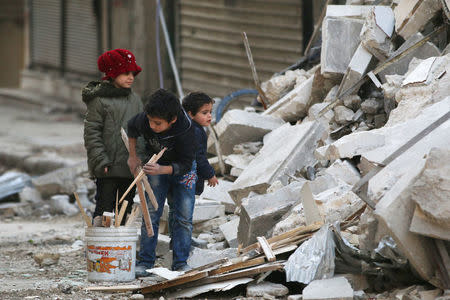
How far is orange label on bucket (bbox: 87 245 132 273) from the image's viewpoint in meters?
4.84

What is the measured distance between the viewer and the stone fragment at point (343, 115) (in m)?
6.21

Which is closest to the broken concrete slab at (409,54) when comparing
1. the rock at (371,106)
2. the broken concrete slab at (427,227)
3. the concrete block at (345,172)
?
the rock at (371,106)

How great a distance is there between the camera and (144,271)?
509cm

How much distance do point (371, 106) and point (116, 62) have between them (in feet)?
6.73

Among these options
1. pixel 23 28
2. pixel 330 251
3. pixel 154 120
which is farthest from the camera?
pixel 23 28

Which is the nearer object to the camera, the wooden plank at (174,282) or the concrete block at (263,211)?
the wooden plank at (174,282)

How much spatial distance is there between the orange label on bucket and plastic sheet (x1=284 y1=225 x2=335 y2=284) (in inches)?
43.6

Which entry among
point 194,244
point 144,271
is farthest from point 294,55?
point 144,271

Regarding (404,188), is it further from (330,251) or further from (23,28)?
(23,28)

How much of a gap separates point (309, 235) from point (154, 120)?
1.17m

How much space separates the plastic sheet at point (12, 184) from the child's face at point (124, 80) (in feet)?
12.1

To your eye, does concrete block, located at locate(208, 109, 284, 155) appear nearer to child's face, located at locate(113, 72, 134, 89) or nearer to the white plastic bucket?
child's face, located at locate(113, 72, 134, 89)

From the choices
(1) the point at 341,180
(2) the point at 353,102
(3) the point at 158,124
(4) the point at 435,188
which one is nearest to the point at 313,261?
(4) the point at 435,188

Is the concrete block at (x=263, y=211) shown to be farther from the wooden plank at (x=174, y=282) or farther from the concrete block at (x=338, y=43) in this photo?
the concrete block at (x=338, y=43)
